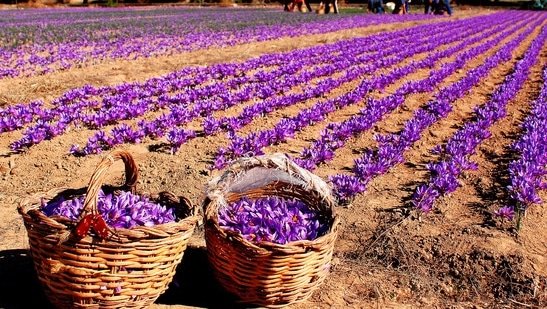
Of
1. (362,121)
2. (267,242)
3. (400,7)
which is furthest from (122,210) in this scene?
(400,7)

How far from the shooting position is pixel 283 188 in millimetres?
4430

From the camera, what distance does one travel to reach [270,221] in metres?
3.90

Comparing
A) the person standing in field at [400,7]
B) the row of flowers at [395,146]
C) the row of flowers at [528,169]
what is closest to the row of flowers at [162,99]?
the row of flowers at [395,146]

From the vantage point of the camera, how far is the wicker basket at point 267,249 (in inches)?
139

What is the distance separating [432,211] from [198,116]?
4.71 meters

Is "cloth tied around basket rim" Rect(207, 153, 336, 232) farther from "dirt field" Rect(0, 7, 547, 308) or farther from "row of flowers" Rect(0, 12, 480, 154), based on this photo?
"row of flowers" Rect(0, 12, 480, 154)

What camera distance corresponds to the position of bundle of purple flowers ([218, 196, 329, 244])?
3.83m

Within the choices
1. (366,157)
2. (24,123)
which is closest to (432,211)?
(366,157)

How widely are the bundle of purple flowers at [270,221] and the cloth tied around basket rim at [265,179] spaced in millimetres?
107

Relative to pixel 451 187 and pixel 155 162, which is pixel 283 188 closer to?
pixel 451 187

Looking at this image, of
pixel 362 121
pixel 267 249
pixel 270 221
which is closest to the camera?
pixel 267 249

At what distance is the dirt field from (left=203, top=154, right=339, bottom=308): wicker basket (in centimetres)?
27

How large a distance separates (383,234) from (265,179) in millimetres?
1289

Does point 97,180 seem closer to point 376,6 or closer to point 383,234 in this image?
point 383,234
